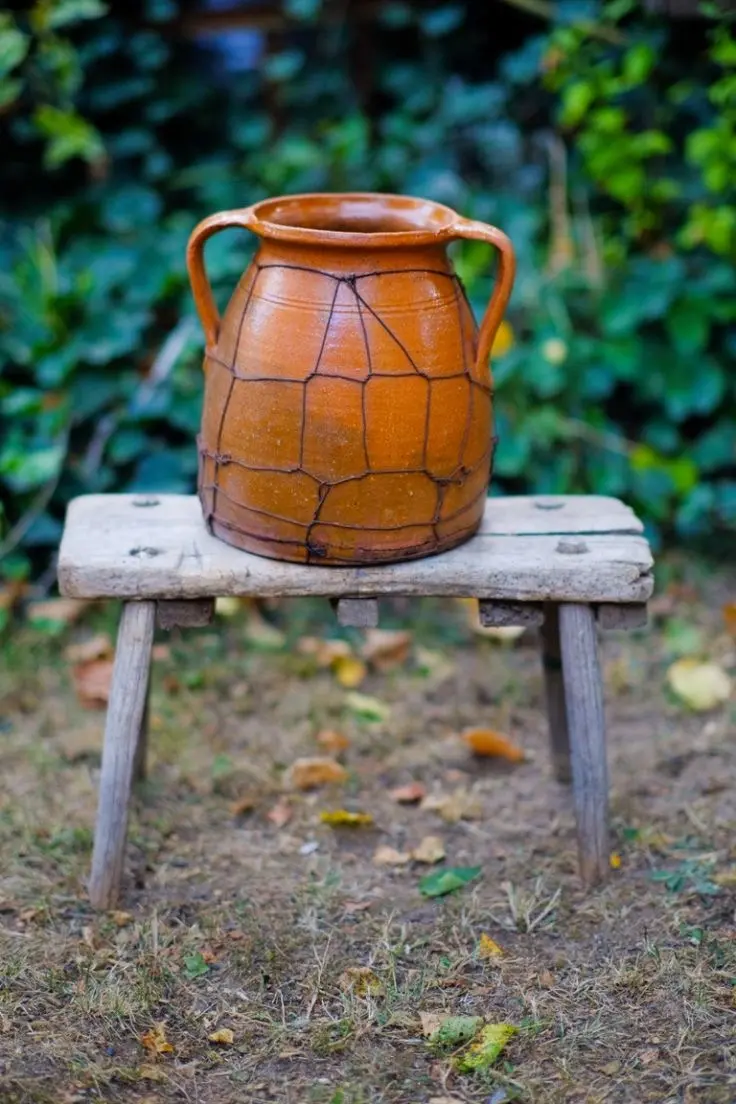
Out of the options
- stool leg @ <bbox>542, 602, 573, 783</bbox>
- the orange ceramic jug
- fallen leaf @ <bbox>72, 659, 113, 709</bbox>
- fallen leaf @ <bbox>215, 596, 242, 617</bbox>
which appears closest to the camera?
the orange ceramic jug

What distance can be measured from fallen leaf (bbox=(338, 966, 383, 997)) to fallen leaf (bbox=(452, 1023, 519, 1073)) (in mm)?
197

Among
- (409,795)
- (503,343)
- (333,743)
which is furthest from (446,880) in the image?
(503,343)

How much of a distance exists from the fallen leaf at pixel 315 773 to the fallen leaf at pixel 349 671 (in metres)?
0.44

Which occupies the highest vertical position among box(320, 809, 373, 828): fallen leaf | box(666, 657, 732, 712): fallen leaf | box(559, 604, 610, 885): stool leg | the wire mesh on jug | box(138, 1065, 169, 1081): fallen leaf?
the wire mesh on jug

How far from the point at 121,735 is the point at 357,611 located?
0.49 metres

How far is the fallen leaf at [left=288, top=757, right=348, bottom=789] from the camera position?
8.97ft

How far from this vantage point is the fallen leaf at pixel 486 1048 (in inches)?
75.8

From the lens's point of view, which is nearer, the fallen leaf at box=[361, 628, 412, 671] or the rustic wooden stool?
the rustic wooden stool

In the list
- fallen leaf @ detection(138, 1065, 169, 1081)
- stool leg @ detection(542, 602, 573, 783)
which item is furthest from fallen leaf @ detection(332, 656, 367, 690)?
fallen leaf @ detection(138, 1065, 169, 1081)

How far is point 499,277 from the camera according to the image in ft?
7.02

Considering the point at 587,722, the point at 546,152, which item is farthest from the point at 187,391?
the point at 587,722

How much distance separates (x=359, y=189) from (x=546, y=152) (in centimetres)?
62

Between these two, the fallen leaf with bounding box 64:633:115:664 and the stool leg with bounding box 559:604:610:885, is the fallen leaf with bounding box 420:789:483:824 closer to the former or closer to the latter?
the stool leg with bounding box 559:604:610:885

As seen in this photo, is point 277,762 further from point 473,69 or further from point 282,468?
point 473,69
